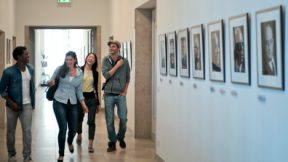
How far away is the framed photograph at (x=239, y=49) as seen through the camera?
15.3 feet

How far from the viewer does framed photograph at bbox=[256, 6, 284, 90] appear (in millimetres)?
4020

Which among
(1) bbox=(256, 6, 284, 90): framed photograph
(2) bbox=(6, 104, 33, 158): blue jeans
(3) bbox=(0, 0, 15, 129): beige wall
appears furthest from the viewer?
(3) bbox=(0, 0, 15, 129): beige wall

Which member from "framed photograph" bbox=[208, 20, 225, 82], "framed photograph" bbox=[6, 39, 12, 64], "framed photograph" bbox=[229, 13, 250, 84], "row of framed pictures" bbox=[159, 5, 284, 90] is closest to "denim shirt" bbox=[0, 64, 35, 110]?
"row of framed pictures" bbox=[159, 5, 284, 90]

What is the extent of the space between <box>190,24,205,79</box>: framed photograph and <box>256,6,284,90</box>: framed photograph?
1.73 metres

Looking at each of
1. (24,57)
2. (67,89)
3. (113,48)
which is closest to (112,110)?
(113,48)

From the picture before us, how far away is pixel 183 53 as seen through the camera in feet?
23.2

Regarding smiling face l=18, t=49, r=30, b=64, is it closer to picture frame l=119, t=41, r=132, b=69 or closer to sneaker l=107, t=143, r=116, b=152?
sneaker l=107, t=143, r=116, b=152

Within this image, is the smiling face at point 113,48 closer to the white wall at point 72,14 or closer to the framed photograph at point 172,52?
the framed photograph at point 172,52

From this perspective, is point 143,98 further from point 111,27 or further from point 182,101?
point 111,27

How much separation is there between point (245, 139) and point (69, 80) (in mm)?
3988

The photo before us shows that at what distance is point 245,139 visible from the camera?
4.77m

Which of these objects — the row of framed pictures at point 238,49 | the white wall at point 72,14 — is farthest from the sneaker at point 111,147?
the white wall at point 72,14

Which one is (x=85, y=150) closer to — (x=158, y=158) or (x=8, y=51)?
(x=158, y=158)

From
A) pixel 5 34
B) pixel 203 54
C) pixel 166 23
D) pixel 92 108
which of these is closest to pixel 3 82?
pixel 92 108
